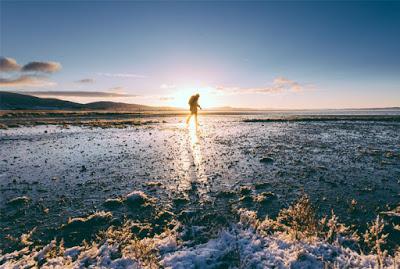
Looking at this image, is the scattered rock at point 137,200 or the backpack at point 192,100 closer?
the scattered rock at point 137,200

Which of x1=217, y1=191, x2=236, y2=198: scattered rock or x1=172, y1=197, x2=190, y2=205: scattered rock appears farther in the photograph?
x1=217, y1=191, x2=236, y2=198: scattered rock

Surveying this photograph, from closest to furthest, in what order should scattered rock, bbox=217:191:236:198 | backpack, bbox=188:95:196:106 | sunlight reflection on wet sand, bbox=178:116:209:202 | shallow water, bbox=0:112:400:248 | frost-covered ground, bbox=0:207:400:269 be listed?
1. frost-covered ground, bbox=0:207:400:269
2. shallow water, bbox=0:112:400:248
3. scattered rock, bbox=217:191:236:198
4. sunlight reflection on wet sand, bbox=178:116:209:202
5. backpack, bbox=188:95:196:106

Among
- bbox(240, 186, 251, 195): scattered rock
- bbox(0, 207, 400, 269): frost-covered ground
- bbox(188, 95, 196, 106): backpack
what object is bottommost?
bbox(0, 207, 400, 269): frost-covered ground

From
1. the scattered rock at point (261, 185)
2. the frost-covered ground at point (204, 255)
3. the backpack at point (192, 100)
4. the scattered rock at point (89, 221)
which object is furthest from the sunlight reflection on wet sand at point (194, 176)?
the backpack at point (192, 100)

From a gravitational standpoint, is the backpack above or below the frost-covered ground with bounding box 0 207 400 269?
above

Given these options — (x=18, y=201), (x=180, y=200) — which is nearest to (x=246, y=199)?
(x=180, y=200)

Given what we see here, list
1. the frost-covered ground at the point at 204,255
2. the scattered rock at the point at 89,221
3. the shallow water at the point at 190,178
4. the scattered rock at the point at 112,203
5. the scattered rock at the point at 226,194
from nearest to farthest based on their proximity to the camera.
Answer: the frost-covered ground at the point at 204,255, the scattered rock at the point at 89,221, the shallow water at the point at 190,178, the scattered rock at the point at 112,203, the scattered rock at the point at 226,194

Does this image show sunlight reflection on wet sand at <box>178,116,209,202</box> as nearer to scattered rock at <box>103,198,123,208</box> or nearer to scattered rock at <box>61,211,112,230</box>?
scattered rock at <box>103,198,123,208</box>

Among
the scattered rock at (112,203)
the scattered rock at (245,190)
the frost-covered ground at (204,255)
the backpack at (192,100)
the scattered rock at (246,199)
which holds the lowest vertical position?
the frost-covered ground at (204,255)

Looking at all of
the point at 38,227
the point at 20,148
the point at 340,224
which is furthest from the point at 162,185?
the point at 20,148

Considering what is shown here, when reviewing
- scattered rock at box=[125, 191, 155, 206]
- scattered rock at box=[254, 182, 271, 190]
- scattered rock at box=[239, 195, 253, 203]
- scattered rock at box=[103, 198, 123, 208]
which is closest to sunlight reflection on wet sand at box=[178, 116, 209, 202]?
scattered rock at box=[239, 195, 253, 203]

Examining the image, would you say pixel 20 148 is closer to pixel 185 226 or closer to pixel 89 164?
pixel 89 164

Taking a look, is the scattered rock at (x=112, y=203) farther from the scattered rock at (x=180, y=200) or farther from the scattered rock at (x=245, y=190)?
the scattered rock at (x=245, y=190)

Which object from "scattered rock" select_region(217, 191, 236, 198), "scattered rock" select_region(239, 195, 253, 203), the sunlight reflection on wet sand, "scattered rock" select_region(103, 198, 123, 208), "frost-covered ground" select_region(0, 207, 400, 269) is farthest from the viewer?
the sunlight reflection on wet sand
